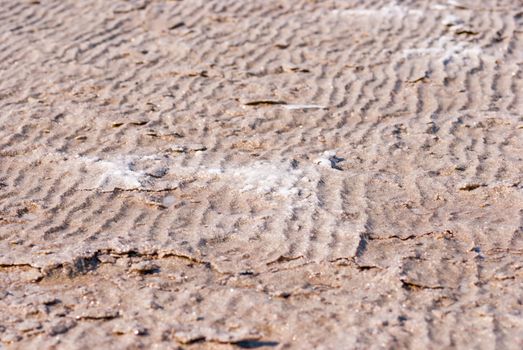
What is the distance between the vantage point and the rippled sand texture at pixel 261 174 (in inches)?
148

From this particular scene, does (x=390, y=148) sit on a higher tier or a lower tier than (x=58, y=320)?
lower

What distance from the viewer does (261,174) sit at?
5129 millimetres

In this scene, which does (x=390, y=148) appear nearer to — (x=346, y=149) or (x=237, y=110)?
(x=346, y=149)

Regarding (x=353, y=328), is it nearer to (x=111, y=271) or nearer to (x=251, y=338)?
(x=251, y=338)

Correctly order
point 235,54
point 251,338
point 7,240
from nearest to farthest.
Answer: point 251,338, point 7,240, point 235,54

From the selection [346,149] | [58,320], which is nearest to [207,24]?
[346,149]

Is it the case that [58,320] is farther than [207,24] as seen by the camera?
No

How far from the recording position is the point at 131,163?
5293 mm

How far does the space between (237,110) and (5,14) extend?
2.83m

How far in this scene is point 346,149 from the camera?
551cm

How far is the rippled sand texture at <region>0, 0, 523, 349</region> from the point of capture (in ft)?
12.4

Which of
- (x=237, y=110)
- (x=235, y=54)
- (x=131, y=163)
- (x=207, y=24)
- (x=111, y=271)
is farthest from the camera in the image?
(x=207, y=24)

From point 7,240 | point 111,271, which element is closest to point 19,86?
point 7,240

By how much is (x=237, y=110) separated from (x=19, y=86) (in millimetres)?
1559
